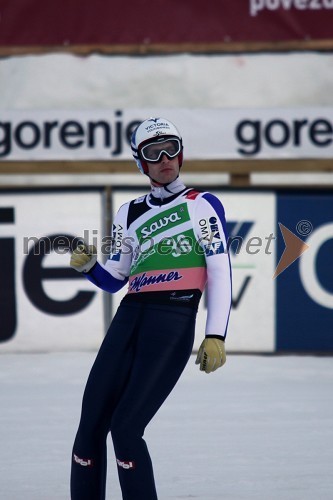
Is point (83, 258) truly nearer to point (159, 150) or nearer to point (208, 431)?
point (159, 150)

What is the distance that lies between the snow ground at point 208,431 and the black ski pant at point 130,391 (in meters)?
0.91

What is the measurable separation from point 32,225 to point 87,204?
1.89ft

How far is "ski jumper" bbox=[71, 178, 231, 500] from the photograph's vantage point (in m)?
3.85

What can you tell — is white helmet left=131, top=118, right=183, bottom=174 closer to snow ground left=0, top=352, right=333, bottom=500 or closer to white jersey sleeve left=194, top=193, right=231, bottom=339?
white jersey sleeve left=194, top=193, right=231, bottom=339

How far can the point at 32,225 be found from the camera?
9344mm

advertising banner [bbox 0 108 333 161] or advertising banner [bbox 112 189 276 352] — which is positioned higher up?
advertising banner [bbox 0 108 333 161]

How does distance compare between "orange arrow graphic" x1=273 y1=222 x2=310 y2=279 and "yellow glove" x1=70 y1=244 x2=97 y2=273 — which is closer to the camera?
"yellow glove" x1=70 y1=244 x2=97 y2=273

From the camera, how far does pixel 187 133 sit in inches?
367

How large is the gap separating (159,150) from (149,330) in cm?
79

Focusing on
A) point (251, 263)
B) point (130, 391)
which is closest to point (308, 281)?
point (251, 263)

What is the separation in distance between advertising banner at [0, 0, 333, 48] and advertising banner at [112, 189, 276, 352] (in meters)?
1.55

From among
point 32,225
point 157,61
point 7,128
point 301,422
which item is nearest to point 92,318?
point 32,225

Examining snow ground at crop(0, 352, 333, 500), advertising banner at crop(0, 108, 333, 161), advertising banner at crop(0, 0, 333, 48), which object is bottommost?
snow ground at crop(0, 352, 333, 500)

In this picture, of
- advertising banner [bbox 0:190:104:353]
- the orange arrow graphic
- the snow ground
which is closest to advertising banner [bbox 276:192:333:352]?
the orange arrow graphic
